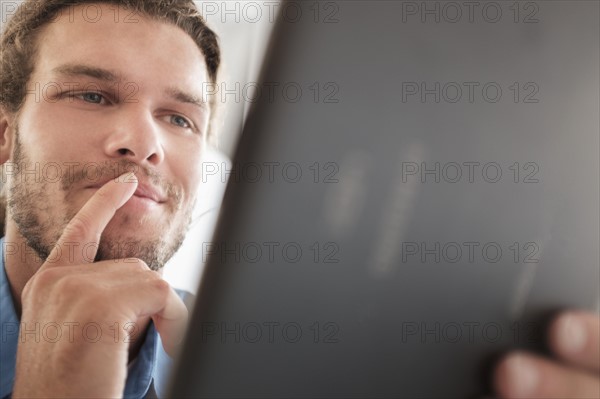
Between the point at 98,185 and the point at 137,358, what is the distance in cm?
28

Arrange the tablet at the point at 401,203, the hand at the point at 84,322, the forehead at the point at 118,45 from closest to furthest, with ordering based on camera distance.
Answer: the tablet at the point at 401,203 → the hand at the point at 84,322 → the forehead at the point at 118,45

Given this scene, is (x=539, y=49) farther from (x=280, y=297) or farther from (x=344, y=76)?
(x=280, y=297)

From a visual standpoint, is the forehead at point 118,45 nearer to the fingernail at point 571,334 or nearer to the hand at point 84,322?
the hand at point 84,322

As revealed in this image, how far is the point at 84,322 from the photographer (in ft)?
1.54

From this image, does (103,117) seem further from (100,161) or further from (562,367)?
(562,367)

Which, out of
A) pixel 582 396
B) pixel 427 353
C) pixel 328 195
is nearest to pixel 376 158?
pixel 328 195

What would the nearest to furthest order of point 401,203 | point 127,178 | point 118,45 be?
1. point 401,203
2. point 127,178
3. point 118,45

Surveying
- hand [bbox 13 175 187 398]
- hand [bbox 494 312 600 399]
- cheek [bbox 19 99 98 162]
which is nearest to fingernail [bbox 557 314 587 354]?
hand [bbox 494 312 600 399]

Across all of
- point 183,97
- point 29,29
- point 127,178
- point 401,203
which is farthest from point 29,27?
point 401,203

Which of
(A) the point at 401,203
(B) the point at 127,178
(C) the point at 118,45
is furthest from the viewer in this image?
(C) the point at 118,45

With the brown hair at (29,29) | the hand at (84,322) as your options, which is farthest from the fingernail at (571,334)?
the brown hair at (29,29)

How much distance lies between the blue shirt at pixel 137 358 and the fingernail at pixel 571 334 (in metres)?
0.51

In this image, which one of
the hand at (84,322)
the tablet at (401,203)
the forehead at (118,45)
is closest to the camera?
the tablet at (401,203)

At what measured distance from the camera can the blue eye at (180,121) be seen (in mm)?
781
